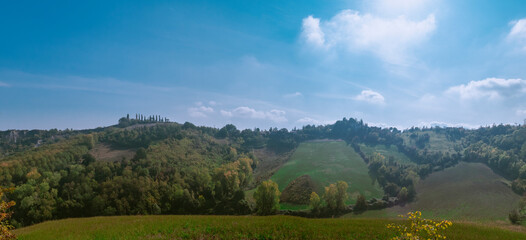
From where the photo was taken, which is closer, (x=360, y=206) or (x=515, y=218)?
(x=515, y=218)

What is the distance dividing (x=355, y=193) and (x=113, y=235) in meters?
117

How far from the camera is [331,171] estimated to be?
503 feet

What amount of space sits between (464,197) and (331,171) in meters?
69.5

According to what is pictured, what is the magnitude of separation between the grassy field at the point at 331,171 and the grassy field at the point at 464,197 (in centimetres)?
2260

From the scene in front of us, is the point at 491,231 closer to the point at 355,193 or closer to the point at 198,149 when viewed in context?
the point at 355,193

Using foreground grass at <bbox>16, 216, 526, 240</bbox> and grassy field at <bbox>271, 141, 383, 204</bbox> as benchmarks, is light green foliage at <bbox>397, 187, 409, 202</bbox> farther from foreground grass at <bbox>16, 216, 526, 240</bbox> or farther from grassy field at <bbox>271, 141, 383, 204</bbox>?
foreground grass at <bbox>16, 216, 526, 240</bbox>

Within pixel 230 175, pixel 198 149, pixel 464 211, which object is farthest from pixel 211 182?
pixel 464 211

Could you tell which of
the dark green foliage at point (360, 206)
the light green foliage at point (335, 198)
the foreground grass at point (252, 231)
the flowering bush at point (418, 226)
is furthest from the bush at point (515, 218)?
the flowering bush at point (418, 226)

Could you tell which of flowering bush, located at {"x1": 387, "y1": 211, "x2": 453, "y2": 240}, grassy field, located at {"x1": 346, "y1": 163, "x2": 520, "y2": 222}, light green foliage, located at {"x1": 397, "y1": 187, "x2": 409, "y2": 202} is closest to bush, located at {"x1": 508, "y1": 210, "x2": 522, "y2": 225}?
grassy field, located at {"x1": 346, "y1": 163, "x2": 520, "y2": 222}

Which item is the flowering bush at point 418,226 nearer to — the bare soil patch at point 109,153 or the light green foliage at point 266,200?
the light green foliage at point 266,200

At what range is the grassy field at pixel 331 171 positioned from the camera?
422ft

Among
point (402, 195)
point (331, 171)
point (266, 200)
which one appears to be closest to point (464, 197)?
point (402, 195)

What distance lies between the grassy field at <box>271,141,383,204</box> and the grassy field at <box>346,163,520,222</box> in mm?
22602

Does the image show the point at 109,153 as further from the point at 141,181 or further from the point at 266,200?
the point at 266,200
